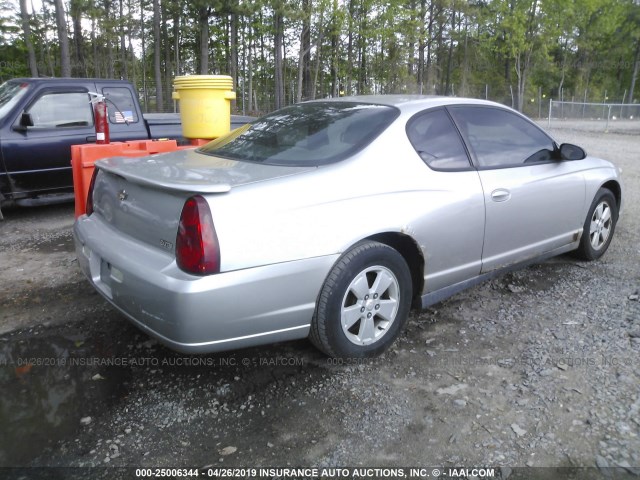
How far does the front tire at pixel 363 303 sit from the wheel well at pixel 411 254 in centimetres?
11

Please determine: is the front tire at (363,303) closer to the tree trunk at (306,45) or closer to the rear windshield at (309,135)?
the rear windshield at (309,135)

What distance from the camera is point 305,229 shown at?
8.89 feet

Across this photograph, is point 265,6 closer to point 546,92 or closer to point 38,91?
point 38,91

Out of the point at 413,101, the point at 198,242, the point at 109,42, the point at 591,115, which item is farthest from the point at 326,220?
the point at 109,42

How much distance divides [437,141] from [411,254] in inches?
31.0

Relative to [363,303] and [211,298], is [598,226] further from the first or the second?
[211,298]

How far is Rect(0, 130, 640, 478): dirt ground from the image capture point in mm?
2373

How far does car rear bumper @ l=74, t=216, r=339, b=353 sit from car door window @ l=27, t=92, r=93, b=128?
4.69 metres

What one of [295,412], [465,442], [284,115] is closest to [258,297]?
[295,412]

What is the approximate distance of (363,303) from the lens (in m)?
3.02

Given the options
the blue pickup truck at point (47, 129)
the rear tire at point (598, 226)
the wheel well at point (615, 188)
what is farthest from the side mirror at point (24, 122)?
the wheel well at point (615, 188)

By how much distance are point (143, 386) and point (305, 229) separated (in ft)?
4.18

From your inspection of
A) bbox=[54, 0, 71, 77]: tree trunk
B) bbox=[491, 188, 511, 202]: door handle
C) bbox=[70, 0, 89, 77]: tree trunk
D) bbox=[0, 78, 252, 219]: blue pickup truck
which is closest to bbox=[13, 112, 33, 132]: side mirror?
bbox=[0, 78, 252, 219]: blue pickup truck

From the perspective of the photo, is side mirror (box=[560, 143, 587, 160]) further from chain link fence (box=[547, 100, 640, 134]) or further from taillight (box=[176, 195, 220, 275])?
chain link fence (box=[547, 100, 640, 134])
